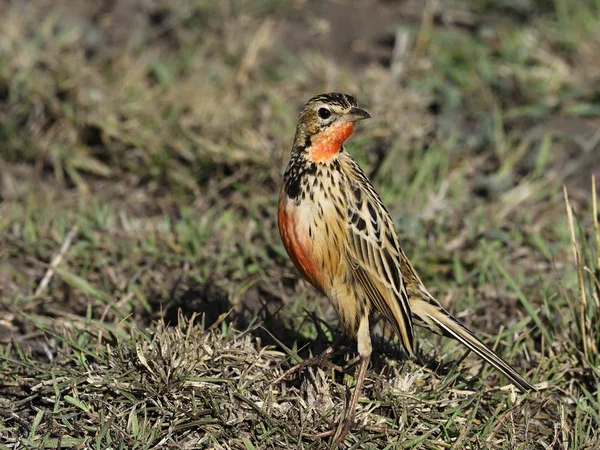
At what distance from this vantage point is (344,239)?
484cm

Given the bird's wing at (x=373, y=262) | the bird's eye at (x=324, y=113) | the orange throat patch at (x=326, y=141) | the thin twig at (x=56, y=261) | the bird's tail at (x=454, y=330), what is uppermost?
the bird's eye at (x=324, y=113)

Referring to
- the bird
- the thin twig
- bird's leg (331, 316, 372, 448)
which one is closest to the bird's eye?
the bird

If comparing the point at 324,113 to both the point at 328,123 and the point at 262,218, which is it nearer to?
the point at 328,123

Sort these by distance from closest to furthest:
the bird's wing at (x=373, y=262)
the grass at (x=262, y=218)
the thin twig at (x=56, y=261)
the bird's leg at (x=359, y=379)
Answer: the bird's leg at (x=359, y=379) < the grass at (x=262, y=218) < the bird's wing at (x=373, y=262) < the thin twig at (x=56, y=261)

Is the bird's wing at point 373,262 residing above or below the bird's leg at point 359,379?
above

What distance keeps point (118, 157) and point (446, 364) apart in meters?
3.34

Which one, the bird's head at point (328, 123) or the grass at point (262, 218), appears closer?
the grass at point (262, 218)

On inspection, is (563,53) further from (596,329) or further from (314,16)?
(596,329)

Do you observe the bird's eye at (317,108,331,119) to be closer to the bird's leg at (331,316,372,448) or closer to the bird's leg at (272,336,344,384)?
the bird's leg at (331,316,372,448)

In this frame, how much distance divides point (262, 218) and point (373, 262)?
204 centimetres

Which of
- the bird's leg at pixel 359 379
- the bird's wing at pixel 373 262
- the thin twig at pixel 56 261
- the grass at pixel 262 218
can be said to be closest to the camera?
the bird's leg at pixel 359 379

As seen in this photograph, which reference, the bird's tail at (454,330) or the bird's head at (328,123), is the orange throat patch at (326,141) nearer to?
the bird's head at (328,123)

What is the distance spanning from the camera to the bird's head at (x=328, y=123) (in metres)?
4.93

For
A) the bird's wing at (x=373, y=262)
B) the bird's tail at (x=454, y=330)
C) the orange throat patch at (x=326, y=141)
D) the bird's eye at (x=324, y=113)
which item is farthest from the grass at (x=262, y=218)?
the bird's eye at (x=324, y=113)
